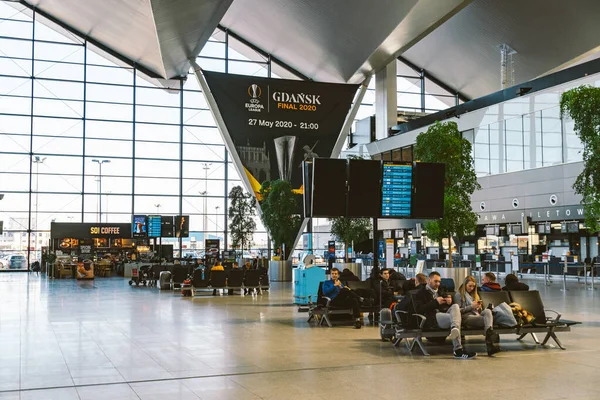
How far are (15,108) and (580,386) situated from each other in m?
40.6

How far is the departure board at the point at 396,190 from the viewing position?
46.1 feet

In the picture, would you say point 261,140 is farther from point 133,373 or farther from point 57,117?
point 133,373

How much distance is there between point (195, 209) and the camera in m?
43.5

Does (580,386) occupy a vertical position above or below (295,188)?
below

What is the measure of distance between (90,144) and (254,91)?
1276cm

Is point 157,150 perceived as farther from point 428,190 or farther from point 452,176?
point 428,190

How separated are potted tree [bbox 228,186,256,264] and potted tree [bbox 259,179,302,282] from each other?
4131 millimetres

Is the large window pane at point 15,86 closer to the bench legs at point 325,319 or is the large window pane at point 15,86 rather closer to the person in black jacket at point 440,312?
the bench legs at point 325,319

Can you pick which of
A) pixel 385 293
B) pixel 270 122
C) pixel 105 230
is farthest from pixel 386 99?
pixel 385 293

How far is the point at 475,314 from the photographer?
959cm

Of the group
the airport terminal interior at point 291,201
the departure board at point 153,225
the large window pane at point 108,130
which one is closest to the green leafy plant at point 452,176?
the airport terminal interior at point 291,201

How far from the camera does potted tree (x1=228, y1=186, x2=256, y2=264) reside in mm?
36500

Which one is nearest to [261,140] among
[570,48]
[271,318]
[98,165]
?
[98,165]

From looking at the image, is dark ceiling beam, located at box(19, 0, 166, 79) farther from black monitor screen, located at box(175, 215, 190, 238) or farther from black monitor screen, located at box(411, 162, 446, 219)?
black monitor screen, located at box(411, 162, 446, 219)
